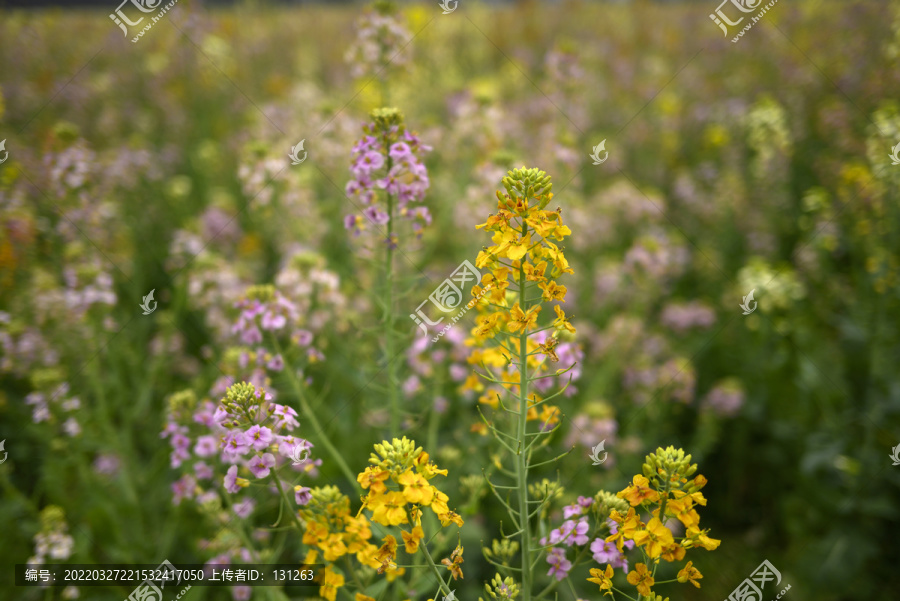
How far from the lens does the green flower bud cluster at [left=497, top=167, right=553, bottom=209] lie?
1.64 metres

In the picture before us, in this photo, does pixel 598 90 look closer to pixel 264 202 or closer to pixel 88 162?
pixel 264 202

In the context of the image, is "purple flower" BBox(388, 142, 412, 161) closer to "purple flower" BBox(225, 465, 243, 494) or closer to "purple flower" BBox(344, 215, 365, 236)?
"purple flower" BBox(344, 215, 365, 236)

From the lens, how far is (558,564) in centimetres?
182

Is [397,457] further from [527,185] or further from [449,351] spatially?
[449,351]

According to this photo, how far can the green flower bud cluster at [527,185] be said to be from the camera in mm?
1644

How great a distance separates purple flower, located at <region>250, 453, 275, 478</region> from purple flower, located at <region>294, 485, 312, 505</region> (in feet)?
0.40

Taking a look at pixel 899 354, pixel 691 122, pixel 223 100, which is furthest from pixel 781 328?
pixel 223 100

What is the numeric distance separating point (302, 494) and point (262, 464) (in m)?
0.18

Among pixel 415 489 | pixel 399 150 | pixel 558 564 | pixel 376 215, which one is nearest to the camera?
pixel 415 489

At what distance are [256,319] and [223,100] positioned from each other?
299 inches

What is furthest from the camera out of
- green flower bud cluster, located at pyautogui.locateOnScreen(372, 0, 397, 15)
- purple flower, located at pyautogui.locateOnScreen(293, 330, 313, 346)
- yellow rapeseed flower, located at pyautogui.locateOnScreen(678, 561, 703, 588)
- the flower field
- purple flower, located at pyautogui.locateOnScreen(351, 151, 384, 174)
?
green flower bud cluster, located at pyautogui.locateOnScreen(372, 0, 397, 15)

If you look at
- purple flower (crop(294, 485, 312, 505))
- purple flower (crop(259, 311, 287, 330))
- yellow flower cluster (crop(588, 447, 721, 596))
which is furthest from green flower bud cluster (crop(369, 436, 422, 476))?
purple flower (crop(259, 311, 287, 330))

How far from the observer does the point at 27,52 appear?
7.96m

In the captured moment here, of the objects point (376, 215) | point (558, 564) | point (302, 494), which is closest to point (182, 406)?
point (302, 494)
